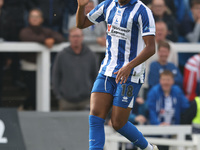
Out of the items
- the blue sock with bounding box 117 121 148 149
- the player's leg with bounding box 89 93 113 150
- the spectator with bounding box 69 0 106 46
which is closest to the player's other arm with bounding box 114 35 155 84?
the player's leg with bounding box 89 93 113 150

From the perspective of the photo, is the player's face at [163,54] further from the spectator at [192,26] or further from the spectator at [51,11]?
the spectator at [51,11]

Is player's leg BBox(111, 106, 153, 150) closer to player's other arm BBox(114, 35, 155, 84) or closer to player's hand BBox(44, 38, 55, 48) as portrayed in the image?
player's other arm BBox(114, 35, 155, 84)

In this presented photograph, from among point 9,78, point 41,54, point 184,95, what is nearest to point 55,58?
point 41,54

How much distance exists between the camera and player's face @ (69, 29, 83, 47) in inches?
320

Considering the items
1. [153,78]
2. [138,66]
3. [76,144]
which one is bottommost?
[76,144]

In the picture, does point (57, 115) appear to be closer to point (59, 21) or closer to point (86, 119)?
point (86, 119)

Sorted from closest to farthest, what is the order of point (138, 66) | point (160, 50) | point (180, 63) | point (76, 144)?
point (138, 66)
point (76, 144)
point (160, 50)
point (180, 63)

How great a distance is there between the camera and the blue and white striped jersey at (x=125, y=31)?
5.24 metres

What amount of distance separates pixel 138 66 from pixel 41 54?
3443 millimetres

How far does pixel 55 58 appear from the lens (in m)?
8.49

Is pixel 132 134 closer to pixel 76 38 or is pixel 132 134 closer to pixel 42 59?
pixel 76 38

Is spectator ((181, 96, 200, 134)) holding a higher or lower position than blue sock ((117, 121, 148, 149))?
lower

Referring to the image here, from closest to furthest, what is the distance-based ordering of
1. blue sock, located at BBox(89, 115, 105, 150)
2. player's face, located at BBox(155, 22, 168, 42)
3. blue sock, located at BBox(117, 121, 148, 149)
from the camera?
blue sock, located at BBox(89, 115, 105, 150), blue sock, located at BBox(117, 121, 148, 149), player's face, located at BBox(155, 22, 168, 42)

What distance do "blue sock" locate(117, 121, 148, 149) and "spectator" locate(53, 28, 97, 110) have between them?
2563 millimetres
